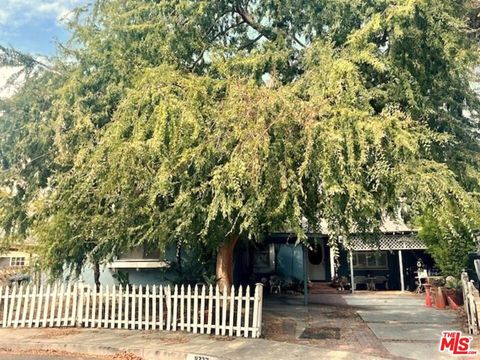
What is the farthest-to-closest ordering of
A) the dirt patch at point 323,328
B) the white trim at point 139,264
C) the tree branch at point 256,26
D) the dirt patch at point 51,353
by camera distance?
the white trim at point 139,264, the tree branch at point 256,26, the dirt patch at point 323,328, the dirt patch at point 51,353

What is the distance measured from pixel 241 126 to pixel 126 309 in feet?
18.1

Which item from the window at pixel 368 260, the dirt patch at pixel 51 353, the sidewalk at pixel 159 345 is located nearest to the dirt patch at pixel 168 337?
the sidewalk at pixel 159 345

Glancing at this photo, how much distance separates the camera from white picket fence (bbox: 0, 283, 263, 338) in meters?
9.33

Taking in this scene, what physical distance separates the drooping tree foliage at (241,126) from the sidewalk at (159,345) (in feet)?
5.56

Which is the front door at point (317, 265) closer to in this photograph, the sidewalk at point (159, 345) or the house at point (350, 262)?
the house at point (350, 262)

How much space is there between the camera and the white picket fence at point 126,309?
9.33 metres

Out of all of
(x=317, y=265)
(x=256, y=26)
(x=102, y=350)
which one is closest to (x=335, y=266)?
(x=317, y=265)

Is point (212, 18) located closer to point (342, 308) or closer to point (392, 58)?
point (392, 58)

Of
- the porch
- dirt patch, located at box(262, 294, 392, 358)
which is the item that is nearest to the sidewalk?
dirt patch, located at box(262, 294, 392, 358)

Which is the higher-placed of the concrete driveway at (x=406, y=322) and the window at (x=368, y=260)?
the window at (x=368, y=260)

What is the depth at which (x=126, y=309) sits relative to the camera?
32.4ft

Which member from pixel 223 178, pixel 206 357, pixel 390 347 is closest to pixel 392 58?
pixel 223 178

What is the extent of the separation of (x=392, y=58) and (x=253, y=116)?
3193 millimetres

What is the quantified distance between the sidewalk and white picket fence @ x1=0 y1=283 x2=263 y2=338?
0.33 m
